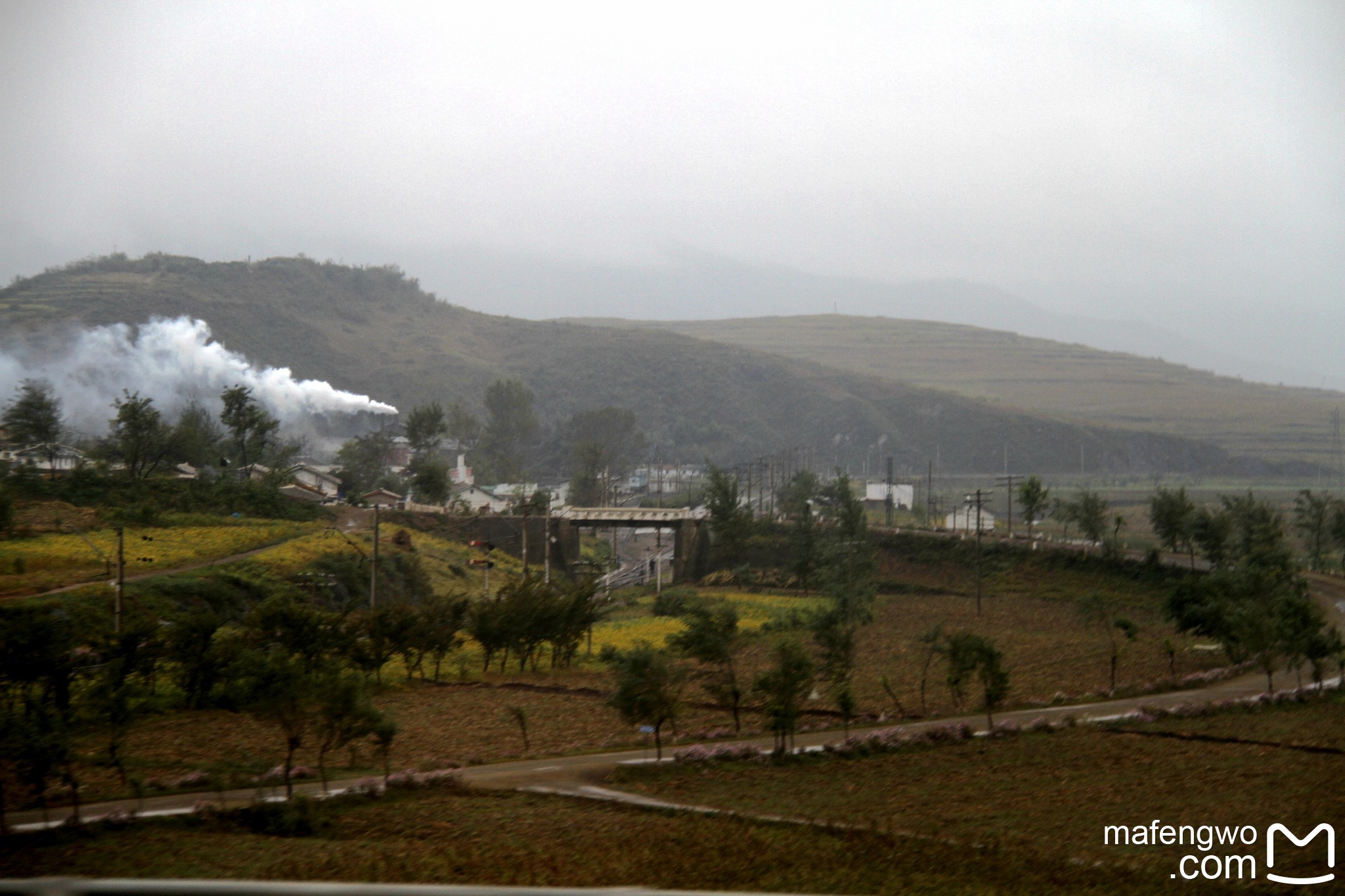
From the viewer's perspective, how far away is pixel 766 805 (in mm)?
14711

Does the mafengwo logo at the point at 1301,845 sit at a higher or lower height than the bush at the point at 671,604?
higher

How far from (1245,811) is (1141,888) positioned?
176 inches

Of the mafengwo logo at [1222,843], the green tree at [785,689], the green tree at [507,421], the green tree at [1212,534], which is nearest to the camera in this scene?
the mafengwo logo at [1222,843]

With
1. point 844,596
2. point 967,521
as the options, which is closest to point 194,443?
point 844,596

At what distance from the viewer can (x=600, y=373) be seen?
16575 centimetres

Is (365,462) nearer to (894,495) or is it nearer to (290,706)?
(894,495)

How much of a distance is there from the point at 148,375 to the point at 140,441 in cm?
7271

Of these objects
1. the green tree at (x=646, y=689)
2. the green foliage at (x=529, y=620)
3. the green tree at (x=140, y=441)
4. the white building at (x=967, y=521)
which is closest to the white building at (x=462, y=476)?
the green tree at (x=140, y=441)

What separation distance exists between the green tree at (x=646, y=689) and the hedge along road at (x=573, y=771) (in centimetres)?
69

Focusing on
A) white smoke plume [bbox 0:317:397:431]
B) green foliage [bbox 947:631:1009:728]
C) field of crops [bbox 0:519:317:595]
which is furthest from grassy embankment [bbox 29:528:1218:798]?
white smoke plume [bbox 0:317:397:431]

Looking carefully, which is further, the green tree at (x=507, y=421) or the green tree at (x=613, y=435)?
the green tree at (x=613, y=435)

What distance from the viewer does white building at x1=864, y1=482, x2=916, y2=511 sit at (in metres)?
86.5

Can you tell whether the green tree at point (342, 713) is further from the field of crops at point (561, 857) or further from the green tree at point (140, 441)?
the green tree at point (140, 441)

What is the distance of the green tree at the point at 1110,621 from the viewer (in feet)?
87.7
